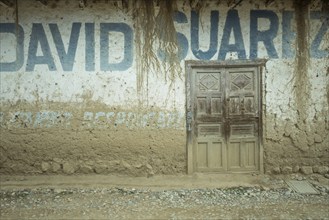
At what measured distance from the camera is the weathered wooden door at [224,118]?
5836mm

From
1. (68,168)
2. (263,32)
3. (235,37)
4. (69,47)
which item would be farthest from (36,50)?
(263,32)

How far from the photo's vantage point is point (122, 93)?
5766mm

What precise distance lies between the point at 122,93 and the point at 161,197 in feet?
6.41

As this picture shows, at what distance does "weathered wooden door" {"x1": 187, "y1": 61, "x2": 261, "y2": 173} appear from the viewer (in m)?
5.84

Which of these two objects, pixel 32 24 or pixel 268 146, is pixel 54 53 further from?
pixel 268 146

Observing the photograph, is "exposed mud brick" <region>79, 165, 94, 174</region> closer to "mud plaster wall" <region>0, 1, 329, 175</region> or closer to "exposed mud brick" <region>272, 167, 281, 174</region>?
"mud plaster wall" <region>0, 1, 329, 175</region>

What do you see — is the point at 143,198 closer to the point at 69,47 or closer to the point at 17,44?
the point at 69,47

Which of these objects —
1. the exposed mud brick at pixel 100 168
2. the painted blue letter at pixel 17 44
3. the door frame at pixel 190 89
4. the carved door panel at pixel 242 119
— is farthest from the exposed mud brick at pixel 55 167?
the carved door panel at pixel 242 119

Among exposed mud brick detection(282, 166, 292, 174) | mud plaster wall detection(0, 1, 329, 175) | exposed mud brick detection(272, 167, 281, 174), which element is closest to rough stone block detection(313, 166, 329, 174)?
mud plaster wall detection(0, 1, 329, 175)

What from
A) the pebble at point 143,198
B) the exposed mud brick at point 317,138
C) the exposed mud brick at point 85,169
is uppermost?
the exposed mud brick at point 317,138

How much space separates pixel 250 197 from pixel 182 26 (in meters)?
3.12

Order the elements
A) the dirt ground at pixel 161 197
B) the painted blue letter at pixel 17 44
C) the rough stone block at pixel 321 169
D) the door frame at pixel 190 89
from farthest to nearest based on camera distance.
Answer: the rough stone block at pixel 321 169 < the door frame at pixel 190 89 < the painted blue letter at pixel 17 44 < the dirt ground at pixel 161 197

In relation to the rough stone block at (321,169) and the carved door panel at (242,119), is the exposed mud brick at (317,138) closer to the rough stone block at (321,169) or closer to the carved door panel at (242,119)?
the rough stone block at (321,169)

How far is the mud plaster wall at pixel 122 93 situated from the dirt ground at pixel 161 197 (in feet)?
0.94
